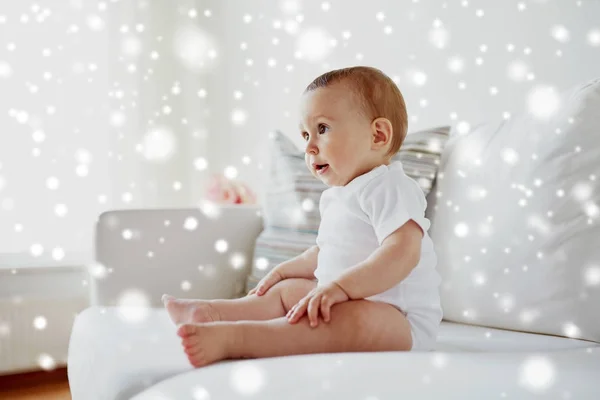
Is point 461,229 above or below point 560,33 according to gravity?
below

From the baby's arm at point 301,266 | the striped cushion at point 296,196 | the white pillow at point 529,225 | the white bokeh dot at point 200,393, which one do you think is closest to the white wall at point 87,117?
the striped cushion at point 296,196

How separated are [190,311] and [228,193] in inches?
49.5

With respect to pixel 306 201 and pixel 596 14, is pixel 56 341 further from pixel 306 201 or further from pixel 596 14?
pixel 596 14

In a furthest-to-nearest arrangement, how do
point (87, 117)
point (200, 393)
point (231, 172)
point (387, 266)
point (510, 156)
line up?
1. point (231, 172)
2. point (87, 117)
3. point (510, 156)
4. point (387, 266)
5. point (200, 393)

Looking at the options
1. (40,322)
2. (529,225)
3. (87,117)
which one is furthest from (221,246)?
(87,117)

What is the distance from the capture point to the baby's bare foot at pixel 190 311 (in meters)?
1.05

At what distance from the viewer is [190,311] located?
1058 mm

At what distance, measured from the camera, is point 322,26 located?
242 centimetres

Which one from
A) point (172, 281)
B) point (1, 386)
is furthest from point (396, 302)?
point (1, 386)

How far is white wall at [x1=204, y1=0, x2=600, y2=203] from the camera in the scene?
60.3 inches

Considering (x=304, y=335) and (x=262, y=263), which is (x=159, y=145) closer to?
(x=262, y=263)

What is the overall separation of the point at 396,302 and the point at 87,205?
2103mm

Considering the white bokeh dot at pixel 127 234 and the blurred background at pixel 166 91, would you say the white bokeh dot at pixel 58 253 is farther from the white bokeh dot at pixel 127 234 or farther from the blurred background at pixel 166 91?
the white bokeh dot at pixel 127 234

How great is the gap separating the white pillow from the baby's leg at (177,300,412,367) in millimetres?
286
